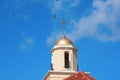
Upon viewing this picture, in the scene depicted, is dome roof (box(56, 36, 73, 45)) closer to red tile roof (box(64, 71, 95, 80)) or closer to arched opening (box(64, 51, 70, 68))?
arched opening (box(64, 51, 70, 68))

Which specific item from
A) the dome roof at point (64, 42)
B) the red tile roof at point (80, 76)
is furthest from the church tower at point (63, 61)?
the red tile roof at point (80, 76)

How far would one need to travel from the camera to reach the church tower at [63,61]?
59094 millimetres

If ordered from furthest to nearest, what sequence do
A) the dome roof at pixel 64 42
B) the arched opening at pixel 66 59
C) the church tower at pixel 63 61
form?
the dome roof at pixel 64 42, the arched opening at pixel 66 59, the church tower at pixel 63 61

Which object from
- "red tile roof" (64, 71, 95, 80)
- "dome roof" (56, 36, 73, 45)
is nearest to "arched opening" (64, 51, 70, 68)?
"dome roof" (56, 36, 73, 45)

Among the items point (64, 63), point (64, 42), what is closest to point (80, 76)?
point (64, 63)

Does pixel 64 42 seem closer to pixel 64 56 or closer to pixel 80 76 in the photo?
pixel 64 56

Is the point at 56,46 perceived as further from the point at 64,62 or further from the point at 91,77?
the point at 91,77

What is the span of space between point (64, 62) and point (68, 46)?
220cm

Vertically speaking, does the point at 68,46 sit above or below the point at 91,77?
above

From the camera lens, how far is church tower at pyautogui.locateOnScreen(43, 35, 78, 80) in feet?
194

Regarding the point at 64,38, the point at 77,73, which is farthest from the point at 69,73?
the point at 64,38

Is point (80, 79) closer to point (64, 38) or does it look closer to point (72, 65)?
point (72, 65)

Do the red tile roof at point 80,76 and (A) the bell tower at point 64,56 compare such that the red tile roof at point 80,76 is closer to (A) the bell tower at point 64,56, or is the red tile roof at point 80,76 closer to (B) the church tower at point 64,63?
(B) the church tower at point 64,63

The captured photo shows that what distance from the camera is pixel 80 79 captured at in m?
58.3
